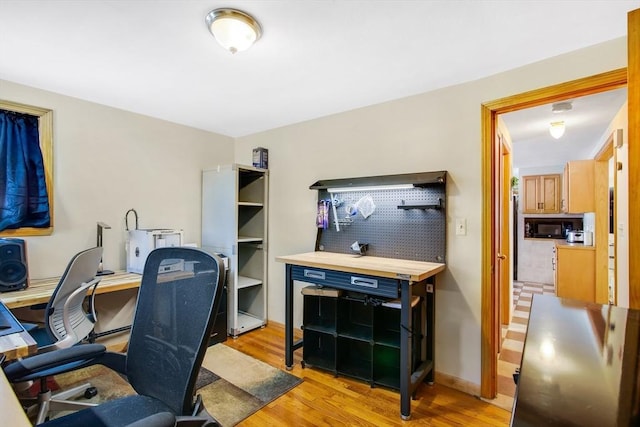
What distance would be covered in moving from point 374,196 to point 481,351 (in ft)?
4.64

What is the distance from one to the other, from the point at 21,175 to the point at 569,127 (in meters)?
5.16

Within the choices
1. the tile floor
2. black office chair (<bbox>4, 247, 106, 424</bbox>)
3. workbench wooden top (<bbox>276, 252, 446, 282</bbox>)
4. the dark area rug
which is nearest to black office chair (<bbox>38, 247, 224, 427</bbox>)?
black office chair (<bbox>4, 247, 106, 424</bbox>)

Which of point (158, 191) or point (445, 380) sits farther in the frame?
point (158, 191)

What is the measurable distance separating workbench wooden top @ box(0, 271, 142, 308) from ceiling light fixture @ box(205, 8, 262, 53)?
6.48ft

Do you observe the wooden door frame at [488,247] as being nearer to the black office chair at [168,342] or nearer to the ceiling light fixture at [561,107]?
the ceiling light fixture at [561,107]

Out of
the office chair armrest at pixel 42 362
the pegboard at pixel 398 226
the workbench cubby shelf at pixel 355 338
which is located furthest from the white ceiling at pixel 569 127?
the office chair armrest at pixel 42 362

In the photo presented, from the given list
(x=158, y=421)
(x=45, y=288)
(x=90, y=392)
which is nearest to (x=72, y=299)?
(x=45, y=288)

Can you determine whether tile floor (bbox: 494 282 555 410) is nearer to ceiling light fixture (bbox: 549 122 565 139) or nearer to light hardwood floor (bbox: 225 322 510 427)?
light hardwood floor (bbox: 225 322 510 427)

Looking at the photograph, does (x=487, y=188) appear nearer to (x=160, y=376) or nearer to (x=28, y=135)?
(x=160, y=376)

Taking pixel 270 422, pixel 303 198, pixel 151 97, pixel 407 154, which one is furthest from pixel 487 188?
pixel 151 97

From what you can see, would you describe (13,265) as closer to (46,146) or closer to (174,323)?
(46,146)

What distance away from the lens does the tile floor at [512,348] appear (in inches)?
87.7

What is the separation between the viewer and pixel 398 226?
254 centimetres

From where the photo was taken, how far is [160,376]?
115 centimetres
